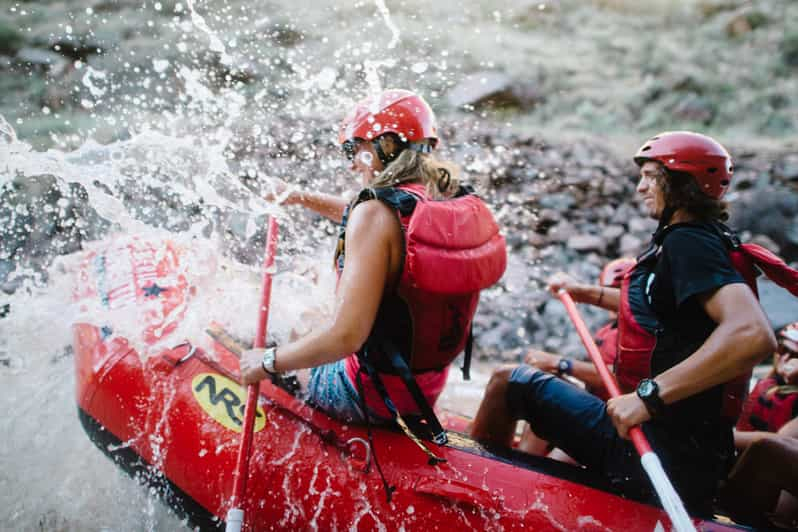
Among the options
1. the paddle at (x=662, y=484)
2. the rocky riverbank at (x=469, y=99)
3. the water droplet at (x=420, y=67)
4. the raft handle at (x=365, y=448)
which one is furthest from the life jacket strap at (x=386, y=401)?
the water droplet at (x=420, y=67)

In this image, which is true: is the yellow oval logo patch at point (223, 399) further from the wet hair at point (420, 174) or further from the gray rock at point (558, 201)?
the gray rock at point (558, 201)

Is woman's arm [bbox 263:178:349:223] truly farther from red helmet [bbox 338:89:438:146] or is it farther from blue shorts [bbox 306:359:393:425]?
blue shorts [bbox 306:359:393:425]

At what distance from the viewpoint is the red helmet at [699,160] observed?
8.03 ft

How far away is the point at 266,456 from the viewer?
8.22ft

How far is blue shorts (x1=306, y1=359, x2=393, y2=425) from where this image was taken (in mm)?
2617

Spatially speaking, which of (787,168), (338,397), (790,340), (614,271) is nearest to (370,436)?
(338,397)

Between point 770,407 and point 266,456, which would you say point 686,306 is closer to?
point 266,456

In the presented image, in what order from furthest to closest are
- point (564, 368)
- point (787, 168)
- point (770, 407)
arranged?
point (787, 168) → point (770, 407) → point (564, 368)

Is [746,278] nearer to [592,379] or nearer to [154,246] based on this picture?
[592,379]

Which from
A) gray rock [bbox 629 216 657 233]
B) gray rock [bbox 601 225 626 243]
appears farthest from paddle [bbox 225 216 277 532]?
gray rock [bbox 629 216 657 233]

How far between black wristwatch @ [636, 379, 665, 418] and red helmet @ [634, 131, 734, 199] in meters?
0.91

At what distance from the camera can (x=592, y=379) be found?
135 inches

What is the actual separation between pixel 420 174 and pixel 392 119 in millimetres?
295

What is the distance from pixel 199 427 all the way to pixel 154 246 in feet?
4.00
